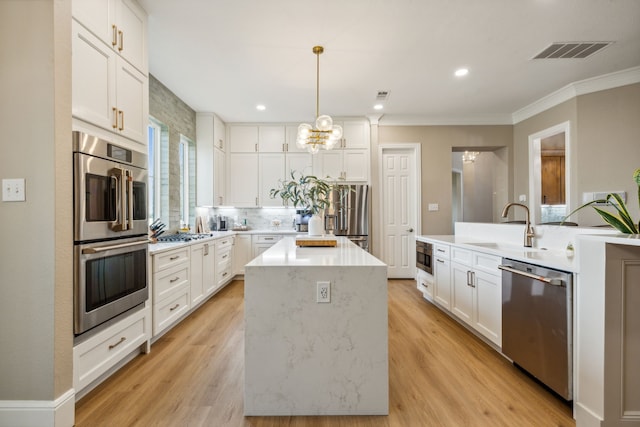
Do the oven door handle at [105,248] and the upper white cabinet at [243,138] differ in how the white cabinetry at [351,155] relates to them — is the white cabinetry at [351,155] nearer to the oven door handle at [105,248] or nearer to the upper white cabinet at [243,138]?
the upper white cabinet at [243,138]

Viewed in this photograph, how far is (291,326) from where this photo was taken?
1.64 meters

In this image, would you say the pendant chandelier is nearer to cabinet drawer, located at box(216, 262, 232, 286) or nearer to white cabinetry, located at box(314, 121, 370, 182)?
white cabinetry, located at box(314, 121, 370, 182)

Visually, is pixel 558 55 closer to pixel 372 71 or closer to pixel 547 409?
pixel 372 71

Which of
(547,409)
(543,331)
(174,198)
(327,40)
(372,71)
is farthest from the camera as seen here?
(174,198)

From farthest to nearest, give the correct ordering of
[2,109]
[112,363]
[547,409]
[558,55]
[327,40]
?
[558,55] < [327,40] < [112,363] < [547,409] < [2,109]

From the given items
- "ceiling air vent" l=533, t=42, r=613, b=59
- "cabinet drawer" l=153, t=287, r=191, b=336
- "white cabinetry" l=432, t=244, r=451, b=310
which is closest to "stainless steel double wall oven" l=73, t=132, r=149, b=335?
"cabinet drawer" l=153, t=287, r=191, b=336

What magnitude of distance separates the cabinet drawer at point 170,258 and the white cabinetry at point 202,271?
161mm

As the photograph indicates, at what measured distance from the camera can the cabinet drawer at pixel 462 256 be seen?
2.78 m

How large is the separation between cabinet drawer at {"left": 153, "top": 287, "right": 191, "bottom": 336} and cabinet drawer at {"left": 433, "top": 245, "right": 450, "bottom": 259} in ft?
9.33

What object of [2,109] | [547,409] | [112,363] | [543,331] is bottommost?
[547,409]

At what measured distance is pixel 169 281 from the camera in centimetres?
279

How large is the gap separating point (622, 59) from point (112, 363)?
219 inches

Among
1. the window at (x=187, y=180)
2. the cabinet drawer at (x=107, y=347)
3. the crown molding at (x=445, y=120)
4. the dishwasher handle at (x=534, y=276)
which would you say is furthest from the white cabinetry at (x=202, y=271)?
the crown molding at (x=445, y=120)

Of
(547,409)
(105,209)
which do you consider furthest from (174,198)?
(547,409)
